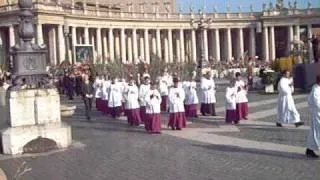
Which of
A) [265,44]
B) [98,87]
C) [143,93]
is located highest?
[265,44]

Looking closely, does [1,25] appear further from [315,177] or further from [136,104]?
[315,177]

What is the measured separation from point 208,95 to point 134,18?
236 feet

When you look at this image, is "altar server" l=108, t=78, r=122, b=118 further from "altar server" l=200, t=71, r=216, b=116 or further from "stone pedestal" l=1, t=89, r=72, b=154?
"stone pedestal" l=1, t=89, r=72, b=154

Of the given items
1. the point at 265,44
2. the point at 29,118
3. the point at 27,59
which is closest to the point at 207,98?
the point at 27,59

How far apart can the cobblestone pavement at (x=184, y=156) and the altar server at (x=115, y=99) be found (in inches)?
186

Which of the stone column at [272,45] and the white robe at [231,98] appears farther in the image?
the stone column at [272,45]

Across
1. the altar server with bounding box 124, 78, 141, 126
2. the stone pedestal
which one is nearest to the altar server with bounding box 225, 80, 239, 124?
the altar server with bounding box 124, 78, 141, 126

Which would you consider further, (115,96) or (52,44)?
(52,44)

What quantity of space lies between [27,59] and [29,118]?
1.63m

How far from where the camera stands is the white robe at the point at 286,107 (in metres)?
18.1

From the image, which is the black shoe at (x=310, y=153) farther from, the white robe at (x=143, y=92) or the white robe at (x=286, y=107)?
the white robe at (x=143, y=92)

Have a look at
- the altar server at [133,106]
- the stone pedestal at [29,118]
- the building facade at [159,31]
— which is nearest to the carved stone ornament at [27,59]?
the stone pedestal at [29,118]

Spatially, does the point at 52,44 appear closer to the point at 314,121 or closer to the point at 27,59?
the point at 27,59

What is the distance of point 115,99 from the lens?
25047mm
